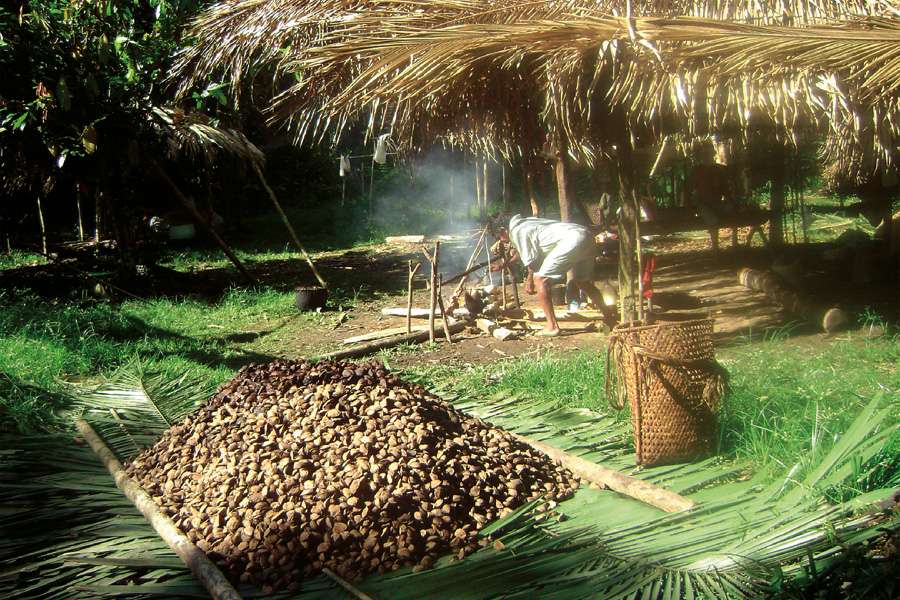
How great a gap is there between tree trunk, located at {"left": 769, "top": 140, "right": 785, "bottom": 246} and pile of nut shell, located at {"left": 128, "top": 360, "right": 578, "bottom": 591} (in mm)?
6851

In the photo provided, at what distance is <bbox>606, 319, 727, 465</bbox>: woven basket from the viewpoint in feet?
12.0

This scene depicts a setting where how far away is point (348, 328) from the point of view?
8055 millimetres

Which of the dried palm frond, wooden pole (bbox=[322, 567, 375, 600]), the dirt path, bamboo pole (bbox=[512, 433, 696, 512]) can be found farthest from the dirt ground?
wooden pole (bbox=[322, 567, 375, 600])

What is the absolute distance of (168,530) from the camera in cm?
308

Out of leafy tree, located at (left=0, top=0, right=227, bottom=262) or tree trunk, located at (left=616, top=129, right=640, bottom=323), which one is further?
A: leafy tree, located at (left=0, top=0, right=227, bottom=262)

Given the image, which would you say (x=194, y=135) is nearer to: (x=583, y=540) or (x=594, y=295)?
(x=594, y=295)

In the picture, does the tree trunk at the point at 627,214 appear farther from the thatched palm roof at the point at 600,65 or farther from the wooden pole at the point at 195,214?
the wooden pole at the point at 195,214

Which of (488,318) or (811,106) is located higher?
(811,106)

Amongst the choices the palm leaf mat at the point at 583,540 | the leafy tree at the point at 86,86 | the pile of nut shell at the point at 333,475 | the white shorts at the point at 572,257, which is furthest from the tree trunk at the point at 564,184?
the palm leaf mat at the point at 583,540

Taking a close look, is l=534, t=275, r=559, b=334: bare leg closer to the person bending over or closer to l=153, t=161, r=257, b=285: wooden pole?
the person bending over

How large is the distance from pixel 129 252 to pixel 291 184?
25.1ft

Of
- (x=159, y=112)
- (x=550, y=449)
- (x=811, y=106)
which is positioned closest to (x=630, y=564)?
(x=550, y=449)

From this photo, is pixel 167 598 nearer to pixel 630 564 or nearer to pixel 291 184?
pixel 630 564

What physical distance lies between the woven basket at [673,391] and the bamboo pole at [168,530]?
1918mm
